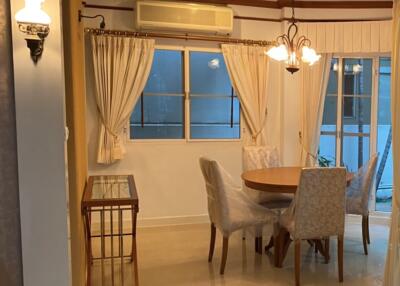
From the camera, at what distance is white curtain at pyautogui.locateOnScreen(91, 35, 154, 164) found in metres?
4.38

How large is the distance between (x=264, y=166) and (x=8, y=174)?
3.00m

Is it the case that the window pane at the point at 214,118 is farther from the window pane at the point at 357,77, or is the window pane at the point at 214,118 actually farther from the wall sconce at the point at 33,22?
the wall sconce at the point at 33,22

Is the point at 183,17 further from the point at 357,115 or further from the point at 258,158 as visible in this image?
the point at 357,115

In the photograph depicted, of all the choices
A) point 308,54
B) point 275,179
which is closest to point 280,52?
point 308,54

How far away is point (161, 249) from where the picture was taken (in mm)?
3992

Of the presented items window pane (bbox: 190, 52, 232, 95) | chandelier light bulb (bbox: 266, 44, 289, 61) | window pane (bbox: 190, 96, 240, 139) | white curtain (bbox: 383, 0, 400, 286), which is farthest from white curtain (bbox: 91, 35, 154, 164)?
white curtain (bbox: 383, 0, 400, 286)

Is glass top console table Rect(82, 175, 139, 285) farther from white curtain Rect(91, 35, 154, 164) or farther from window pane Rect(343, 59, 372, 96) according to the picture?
window pane Rect(343, 59, 372, 96)

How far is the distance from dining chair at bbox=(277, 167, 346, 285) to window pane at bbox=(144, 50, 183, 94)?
229cm

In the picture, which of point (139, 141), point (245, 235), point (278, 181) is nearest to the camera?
point (278, 181)

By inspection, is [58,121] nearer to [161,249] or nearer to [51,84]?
[51,84]

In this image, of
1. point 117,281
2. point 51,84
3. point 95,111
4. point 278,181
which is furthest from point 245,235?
point 51,84

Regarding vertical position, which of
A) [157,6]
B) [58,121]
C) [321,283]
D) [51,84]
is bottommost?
[321,283]

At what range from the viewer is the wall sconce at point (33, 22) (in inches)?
70.1

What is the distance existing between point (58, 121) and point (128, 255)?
2.16 meters
